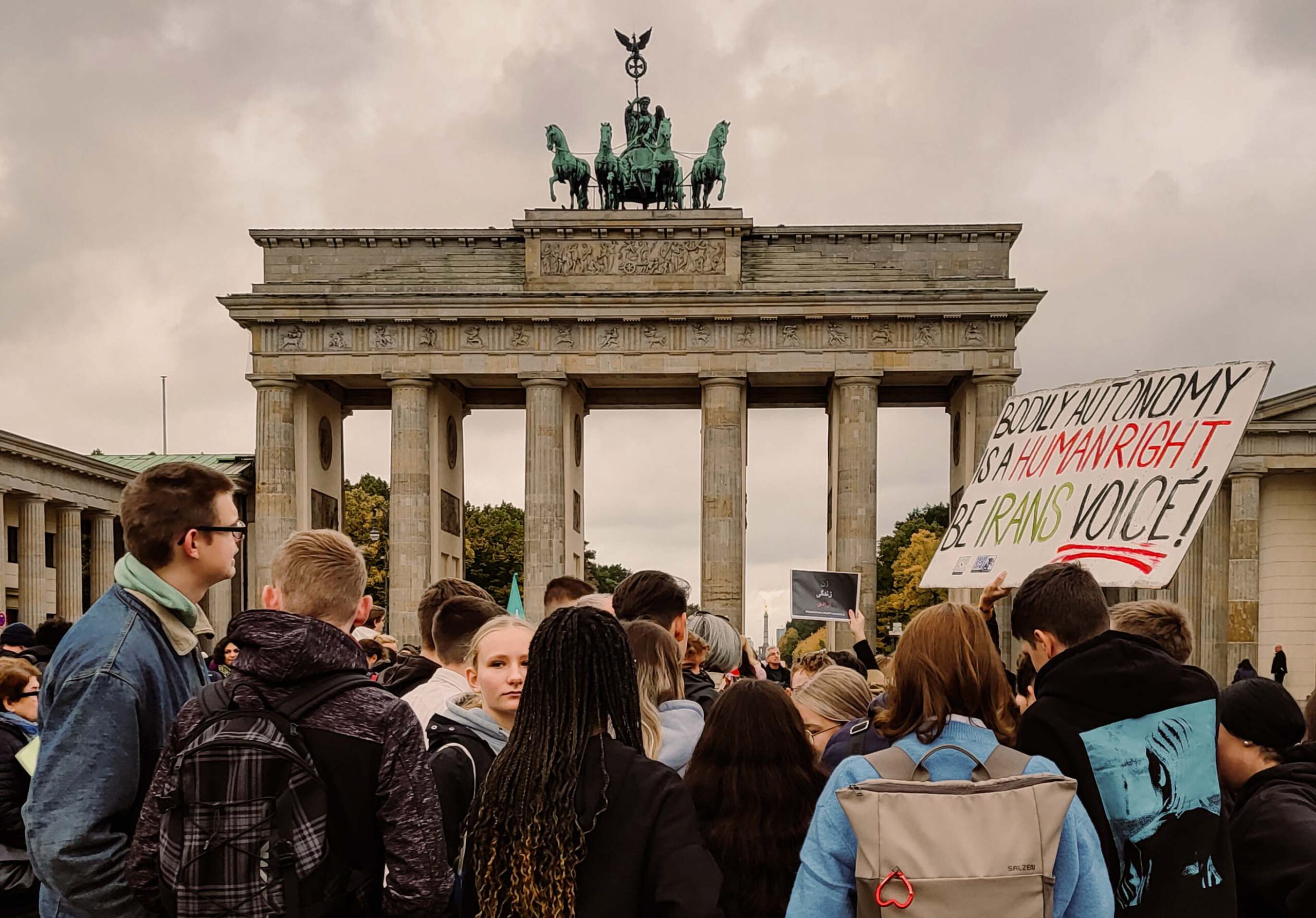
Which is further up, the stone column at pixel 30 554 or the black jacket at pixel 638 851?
the black jacket at pixel 638 851

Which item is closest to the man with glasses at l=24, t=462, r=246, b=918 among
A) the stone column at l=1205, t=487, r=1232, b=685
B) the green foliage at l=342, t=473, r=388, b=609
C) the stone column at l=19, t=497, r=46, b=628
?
the stone column at l=1205, t=487, r=1232, b=685

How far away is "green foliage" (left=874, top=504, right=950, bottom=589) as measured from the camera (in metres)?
93.0

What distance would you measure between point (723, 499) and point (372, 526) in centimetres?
4201

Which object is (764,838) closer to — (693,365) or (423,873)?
(423,873)

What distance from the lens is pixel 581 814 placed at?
3.54 m

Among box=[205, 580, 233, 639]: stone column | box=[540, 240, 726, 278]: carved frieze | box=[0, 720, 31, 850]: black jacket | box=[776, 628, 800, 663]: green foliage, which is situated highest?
box=[540, 240, 726, 278]: carved frieze

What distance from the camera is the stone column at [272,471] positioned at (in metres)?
42.9

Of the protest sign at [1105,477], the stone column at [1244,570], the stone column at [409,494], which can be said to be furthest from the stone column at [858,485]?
the protest sign at [1105,477]

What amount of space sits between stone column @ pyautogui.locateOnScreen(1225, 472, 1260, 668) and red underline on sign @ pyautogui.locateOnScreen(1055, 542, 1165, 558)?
30.5 metres

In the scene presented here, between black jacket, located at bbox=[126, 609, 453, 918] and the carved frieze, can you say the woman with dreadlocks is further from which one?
the carved frieze

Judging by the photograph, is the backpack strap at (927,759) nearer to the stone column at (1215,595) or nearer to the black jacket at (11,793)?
the black jacket at (11,793)

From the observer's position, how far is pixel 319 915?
352 centimetres

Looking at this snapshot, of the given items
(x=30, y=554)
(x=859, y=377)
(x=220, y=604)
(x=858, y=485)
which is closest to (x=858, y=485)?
(x=858, y=485)

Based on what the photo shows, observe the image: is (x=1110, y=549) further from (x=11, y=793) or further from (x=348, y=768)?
(x=11, y=793)
